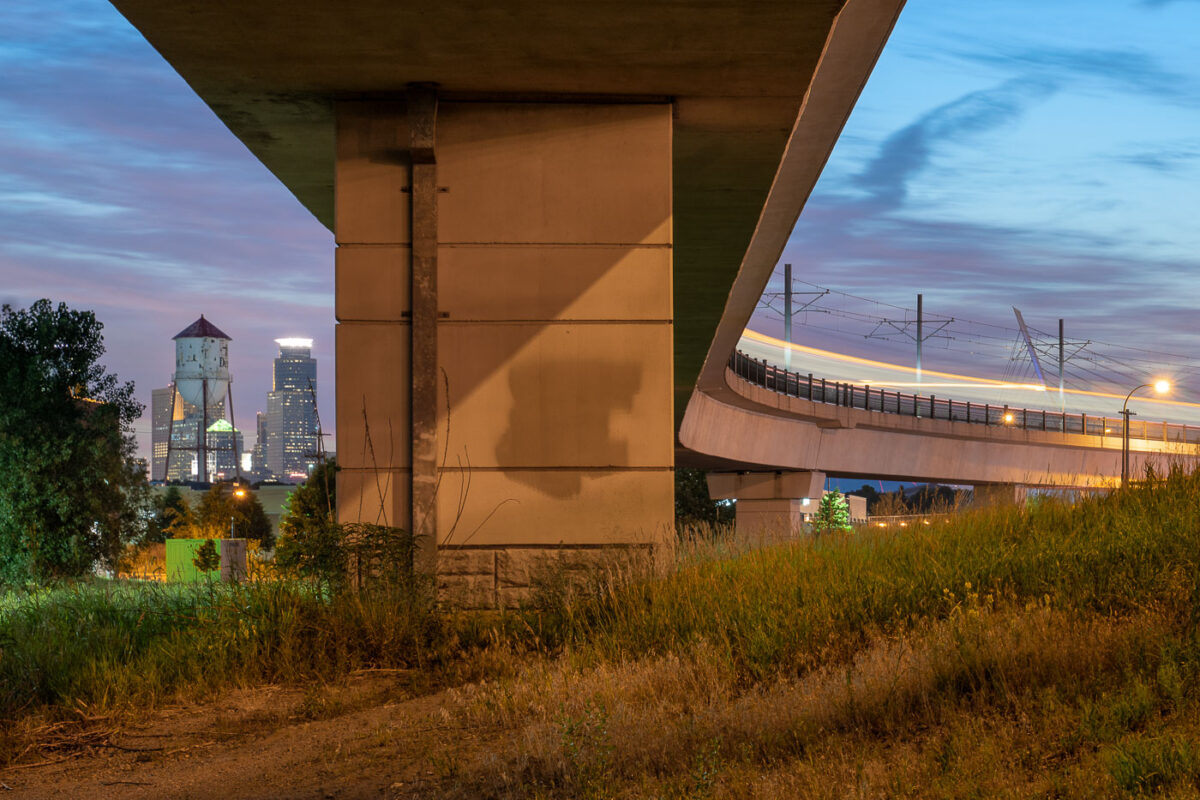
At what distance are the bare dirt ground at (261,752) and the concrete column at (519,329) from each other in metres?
3.12

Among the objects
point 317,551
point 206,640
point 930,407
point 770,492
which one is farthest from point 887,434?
point 206,640

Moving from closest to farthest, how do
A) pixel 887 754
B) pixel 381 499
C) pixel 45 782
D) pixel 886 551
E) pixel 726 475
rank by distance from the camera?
pixel 887 754 < pixel 45 782 < pixel 886 551 < pixel 381 499 < pixel 726 475

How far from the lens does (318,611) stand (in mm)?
8969

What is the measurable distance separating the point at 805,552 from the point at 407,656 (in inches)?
148

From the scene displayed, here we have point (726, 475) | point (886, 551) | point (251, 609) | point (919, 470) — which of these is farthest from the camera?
point (726, 475)

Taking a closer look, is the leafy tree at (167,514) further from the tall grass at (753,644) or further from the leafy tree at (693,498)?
the tall grass at (753,644)

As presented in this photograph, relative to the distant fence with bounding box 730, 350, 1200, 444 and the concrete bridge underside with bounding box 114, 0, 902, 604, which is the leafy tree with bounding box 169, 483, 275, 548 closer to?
the distant fence with bounding box 730, 350, 1200, 444

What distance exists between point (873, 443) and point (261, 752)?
43319 mm

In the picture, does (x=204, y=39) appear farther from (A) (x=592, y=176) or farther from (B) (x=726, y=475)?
(B) (x=726, y=475)

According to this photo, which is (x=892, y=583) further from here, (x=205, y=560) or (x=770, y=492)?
(x=770, y=492)

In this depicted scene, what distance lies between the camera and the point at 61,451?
4491 cm

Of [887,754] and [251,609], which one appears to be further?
[251,609]

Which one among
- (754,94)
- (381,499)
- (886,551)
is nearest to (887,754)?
(886,551)

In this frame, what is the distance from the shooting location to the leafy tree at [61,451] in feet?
145
